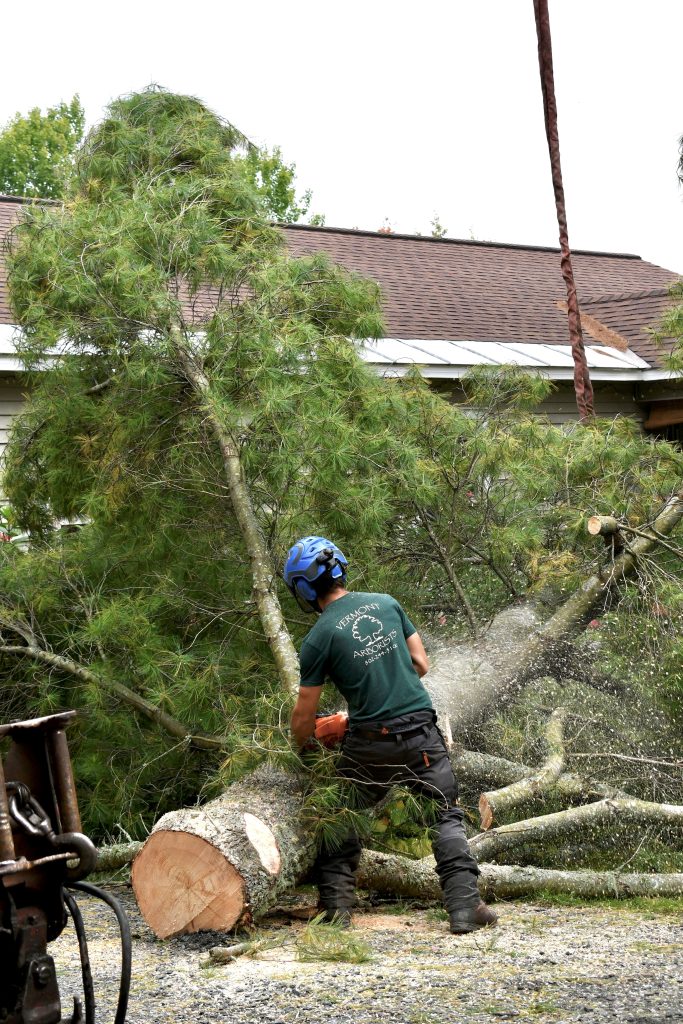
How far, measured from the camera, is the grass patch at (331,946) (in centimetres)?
424

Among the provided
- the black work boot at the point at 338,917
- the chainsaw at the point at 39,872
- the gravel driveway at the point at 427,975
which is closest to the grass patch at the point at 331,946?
the gravel driveway at the point at 427,975

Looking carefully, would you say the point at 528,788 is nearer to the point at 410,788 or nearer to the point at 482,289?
the point at 410,788

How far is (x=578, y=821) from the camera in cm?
534

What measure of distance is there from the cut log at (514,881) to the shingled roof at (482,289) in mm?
8111

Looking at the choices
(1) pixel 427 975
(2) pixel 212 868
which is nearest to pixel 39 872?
(1) pixel 427 975

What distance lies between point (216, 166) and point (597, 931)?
491 cm

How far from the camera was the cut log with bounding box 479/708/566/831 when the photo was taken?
17.5ft

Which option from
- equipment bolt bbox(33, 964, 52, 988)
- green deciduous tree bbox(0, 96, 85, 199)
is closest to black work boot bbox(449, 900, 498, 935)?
equipment bolt bbox(33, 964, 52, 988)

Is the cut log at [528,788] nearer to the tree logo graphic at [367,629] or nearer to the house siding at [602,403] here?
the tree logo graphic at [367,629]

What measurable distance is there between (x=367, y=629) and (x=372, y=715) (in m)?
0.35

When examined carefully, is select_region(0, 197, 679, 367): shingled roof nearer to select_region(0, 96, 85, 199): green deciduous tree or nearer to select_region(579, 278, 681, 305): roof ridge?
select_region(579, 278, 681, 305): roof ridge

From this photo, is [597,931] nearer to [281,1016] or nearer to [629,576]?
[281,1016]

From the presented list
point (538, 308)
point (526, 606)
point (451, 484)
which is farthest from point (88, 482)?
point (538, 308)

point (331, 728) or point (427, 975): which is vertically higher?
point (331, 728)
